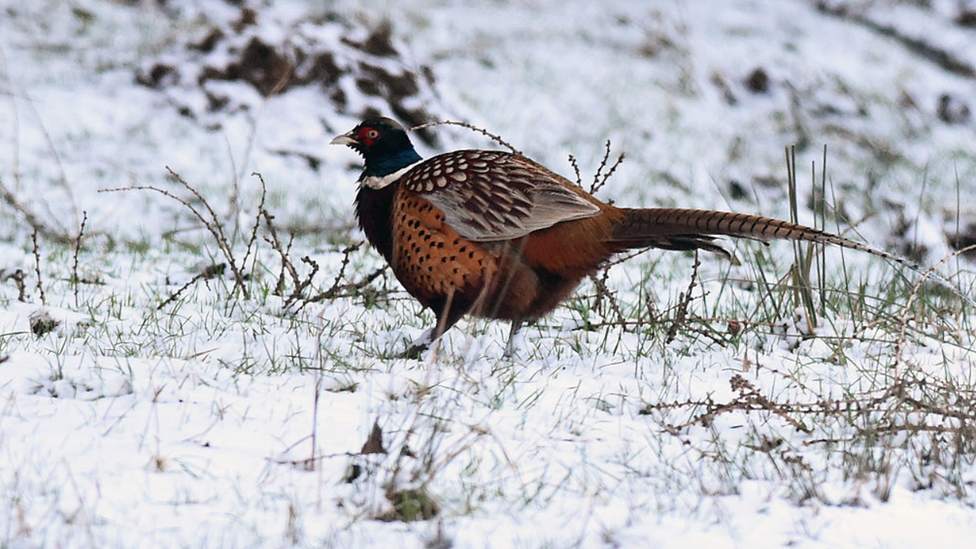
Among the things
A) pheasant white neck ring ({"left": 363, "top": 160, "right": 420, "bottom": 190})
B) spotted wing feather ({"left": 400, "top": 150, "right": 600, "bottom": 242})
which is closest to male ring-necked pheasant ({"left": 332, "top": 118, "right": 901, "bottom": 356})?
spotted wing feather ({"left": 400, "top": 150, "right": 600, "bottom": 242})

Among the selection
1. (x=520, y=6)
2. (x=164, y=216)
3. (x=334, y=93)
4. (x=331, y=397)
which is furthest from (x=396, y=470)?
(x=520, y=6)

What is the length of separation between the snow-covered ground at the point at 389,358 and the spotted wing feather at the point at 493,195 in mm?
448

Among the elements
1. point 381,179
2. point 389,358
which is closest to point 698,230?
point 389,358

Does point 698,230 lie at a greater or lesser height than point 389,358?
greater

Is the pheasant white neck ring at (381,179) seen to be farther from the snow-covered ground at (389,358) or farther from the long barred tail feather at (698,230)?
the long barred tail feather at (698,230)

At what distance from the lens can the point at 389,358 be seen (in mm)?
3553

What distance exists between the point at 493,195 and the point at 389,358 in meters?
0.72

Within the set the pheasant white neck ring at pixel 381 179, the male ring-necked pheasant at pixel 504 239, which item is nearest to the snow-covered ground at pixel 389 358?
the male ring-necked pheasant at pixel 504 239

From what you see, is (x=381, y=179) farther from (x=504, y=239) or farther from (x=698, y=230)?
(x=698, y=230)

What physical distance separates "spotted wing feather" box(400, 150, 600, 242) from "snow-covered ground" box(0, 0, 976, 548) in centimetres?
45

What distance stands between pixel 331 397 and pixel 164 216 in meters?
4.37

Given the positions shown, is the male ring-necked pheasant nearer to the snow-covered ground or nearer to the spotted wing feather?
the spotted wing feather

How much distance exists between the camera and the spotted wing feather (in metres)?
3.74

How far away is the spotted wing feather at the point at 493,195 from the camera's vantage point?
12.3 feet
